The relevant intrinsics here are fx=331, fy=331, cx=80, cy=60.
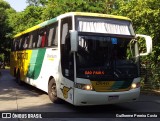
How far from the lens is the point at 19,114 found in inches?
401

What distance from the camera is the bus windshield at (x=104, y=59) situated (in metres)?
10.6

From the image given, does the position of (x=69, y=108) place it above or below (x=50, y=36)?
below

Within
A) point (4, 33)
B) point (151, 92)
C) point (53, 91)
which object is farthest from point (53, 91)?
point (4, 33)

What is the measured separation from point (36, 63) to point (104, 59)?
5.56 metres

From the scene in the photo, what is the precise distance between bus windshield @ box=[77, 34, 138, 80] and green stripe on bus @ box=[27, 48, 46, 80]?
3917mm

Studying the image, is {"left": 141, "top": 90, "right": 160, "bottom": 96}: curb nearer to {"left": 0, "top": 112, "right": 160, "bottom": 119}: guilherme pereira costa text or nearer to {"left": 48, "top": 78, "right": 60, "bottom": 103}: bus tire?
{"left": 0, "top": 112, "right": 160, "bottom": 119}: guilherme pereira costa text

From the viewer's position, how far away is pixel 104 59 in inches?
424

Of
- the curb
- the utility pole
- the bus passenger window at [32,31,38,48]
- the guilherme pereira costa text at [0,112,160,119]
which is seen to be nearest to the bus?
the guilherme pereira costa text at [0,112,160,119]

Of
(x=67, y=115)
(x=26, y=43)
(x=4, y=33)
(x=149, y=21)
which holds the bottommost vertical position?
(x=67, y=115)

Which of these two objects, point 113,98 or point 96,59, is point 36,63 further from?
point 113,98

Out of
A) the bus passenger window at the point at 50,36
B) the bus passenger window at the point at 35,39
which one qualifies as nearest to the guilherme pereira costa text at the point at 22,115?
the bus passenger window at the point at 50,36

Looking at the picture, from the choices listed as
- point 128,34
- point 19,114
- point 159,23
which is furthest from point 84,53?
point 159,23

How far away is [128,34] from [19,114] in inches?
179

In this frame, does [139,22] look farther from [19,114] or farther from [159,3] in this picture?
[19,114]
